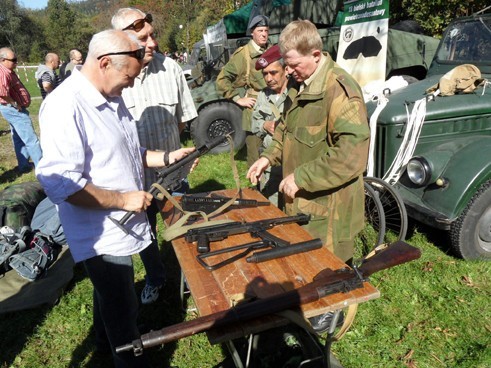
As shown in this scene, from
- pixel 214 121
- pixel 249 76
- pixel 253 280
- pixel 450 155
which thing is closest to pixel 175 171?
pixel 253 280

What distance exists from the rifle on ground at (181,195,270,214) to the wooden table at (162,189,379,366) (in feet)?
1.40

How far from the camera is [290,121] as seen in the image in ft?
8.19

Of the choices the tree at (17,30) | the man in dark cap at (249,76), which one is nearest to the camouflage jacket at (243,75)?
the man in dark cap at (249,76)

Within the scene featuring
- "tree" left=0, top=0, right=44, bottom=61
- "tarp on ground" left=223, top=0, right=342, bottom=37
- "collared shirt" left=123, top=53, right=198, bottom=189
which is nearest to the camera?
"collared shirt" left=123, top=53, right=198, bottom=189

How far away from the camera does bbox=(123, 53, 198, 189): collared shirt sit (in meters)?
2.90

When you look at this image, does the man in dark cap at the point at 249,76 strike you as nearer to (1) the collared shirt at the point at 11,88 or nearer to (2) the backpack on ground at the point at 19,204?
(2) the backpack on ground at the point at 19,204

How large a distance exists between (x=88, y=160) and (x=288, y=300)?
1.08 meters

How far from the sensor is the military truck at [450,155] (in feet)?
10.00

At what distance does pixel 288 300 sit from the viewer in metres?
1.45

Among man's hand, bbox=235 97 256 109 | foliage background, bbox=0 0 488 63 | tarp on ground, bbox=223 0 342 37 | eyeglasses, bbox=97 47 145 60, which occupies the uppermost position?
foliage background, bbox=0 0 488 63

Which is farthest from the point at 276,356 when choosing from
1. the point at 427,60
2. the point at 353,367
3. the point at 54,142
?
the point at 427,60

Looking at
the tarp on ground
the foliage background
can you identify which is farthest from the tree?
the tarp on ground

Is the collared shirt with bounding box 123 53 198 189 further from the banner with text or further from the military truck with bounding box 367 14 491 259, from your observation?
the banner with text

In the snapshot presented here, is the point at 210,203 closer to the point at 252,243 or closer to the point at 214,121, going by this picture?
the point at 252,243
